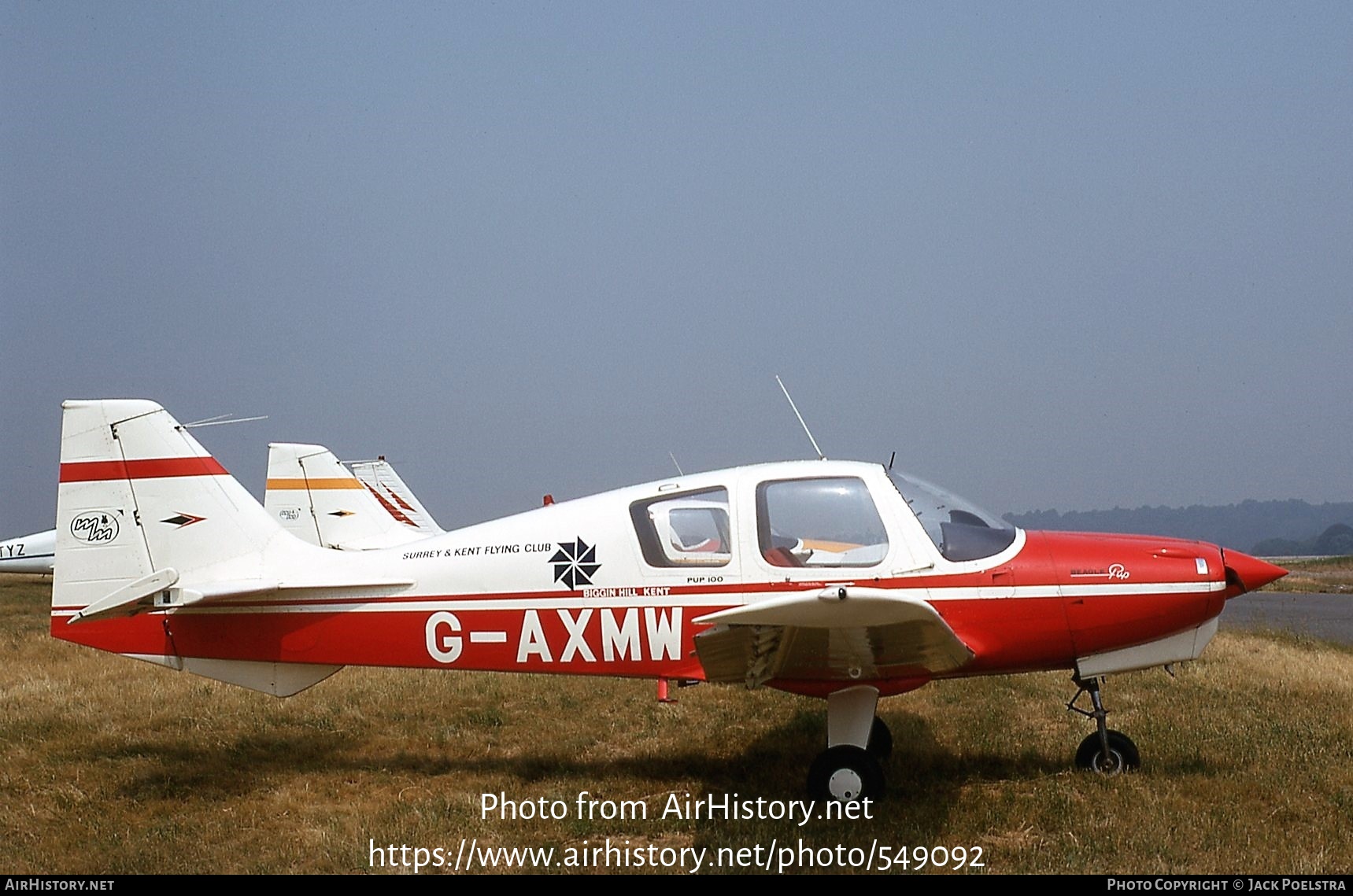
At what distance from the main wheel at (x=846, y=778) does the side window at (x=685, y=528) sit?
129 centimetres

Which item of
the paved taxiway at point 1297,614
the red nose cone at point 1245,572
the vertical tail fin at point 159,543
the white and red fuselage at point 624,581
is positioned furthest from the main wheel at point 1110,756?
the paved taxiway at point 1297,614

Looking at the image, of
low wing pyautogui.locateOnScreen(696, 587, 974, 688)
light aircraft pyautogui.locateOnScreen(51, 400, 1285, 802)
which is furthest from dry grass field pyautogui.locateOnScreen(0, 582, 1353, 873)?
low wing pyautogui.locateOnScreen(696, 587, 974, 688)

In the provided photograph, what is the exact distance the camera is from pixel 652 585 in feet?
20.0

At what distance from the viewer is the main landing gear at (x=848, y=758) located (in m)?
5.66

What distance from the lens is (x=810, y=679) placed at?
6004 mm

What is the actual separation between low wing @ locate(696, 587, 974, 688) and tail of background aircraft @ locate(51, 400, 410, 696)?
2.30m

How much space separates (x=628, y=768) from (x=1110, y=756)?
3055 millimetres

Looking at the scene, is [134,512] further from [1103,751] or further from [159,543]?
A: [1103,751]

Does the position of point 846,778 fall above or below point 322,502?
below

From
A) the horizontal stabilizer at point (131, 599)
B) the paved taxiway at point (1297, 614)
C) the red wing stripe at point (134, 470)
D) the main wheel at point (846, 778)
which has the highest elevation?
the red wing stripe at point (134, 470)

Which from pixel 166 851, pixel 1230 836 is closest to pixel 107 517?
pixel 166 851

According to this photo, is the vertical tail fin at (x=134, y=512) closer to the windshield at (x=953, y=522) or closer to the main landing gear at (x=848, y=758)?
the main landing gear at (x=848, y=758)

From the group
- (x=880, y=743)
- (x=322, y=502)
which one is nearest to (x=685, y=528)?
(x=880, y=743)
